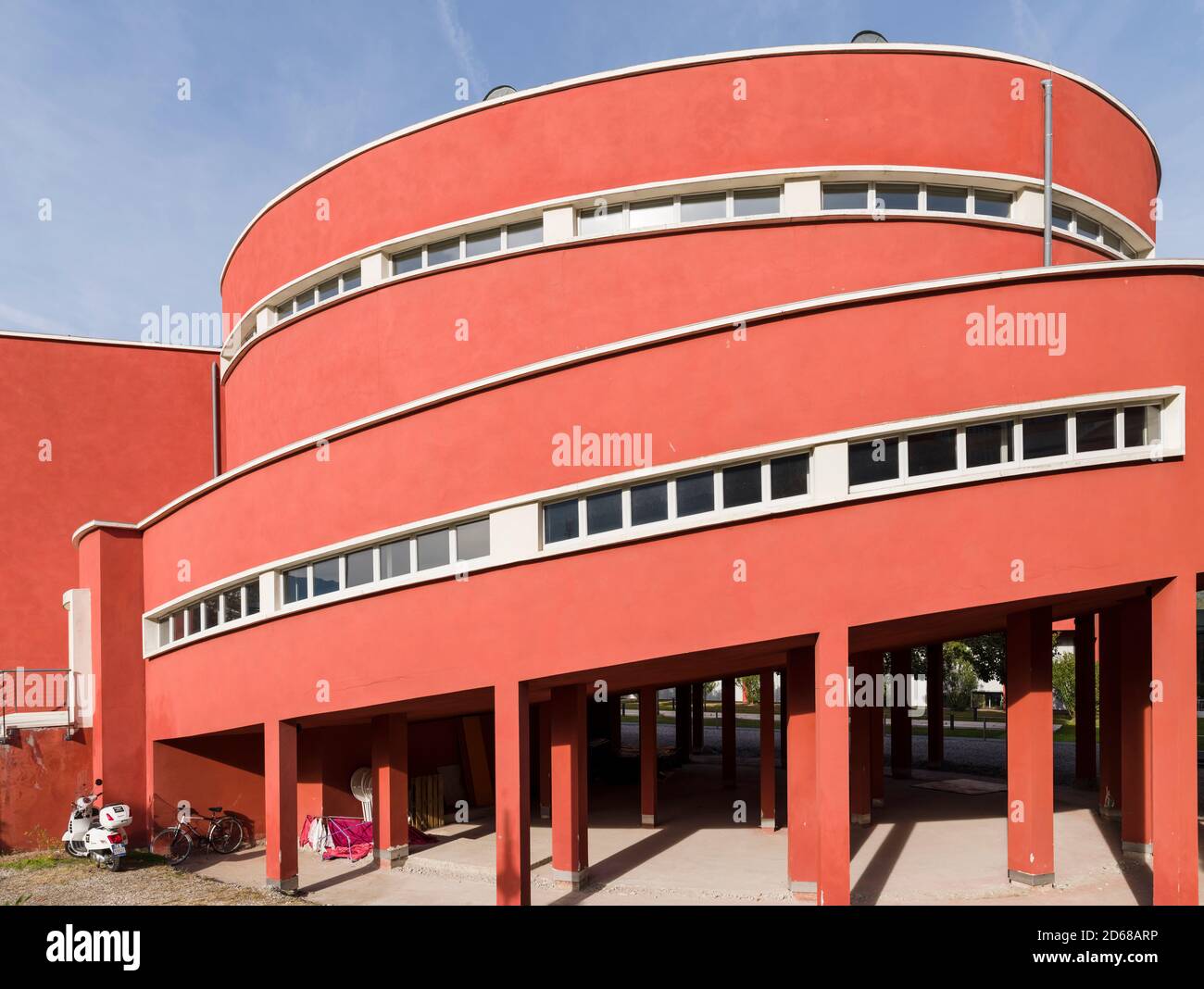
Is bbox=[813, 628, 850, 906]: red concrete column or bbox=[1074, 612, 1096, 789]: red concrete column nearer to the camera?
bbox=[813, 628, 850, 906]: red concrete column

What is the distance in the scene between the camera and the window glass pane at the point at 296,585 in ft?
51.0

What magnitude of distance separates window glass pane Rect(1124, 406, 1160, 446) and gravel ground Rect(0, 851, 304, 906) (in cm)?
1342

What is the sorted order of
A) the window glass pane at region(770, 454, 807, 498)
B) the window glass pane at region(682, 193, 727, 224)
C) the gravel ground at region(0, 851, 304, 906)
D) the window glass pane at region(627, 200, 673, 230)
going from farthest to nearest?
the window glass pane at region(627, 200, 673, 230), the window glass pane at region(682, 193, 727, 224), the gravel ground at region(0, 851, 304, 906), the window glass pane at region(770, 454, 807, 498)

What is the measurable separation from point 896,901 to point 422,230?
47.3ft

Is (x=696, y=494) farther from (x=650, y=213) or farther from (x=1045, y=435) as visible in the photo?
(x=650, y=213)

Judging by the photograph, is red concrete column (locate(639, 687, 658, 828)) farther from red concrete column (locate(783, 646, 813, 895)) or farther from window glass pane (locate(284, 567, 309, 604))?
window glass pane (locate(284, 567, 309, 604))

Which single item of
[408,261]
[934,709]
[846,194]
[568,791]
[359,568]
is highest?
[846,194]

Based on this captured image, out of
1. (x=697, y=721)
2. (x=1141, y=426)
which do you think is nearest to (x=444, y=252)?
(x=1141, y=426)

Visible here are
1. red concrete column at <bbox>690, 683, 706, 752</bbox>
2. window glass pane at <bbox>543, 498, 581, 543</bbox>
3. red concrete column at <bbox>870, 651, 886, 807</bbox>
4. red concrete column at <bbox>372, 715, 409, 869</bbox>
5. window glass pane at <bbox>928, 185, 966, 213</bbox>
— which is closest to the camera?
window glass pane at <bbox>543, 498, 581, 543</bbox>

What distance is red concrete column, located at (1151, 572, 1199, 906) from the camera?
37.0ft

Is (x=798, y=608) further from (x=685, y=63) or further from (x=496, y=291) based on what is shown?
(x=685, y=63)

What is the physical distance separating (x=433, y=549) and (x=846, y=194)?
9640mm

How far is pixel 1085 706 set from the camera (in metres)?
23.3

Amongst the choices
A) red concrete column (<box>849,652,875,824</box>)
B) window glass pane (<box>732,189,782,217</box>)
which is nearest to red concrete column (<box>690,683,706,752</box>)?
red concrete column (<box>849,652,875,824</box>)
